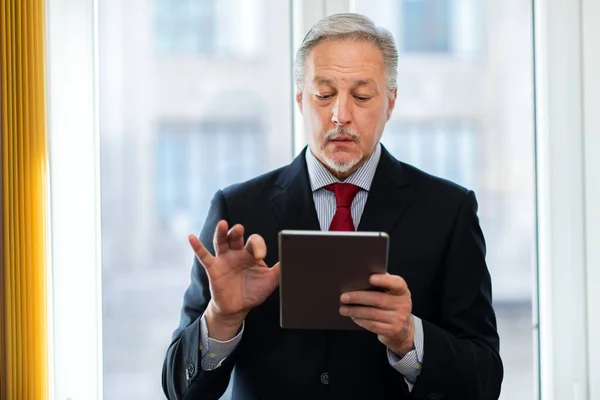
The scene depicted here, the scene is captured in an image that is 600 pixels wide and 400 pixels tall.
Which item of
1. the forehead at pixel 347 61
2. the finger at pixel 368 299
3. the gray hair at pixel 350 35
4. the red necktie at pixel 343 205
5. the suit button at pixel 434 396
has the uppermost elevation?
the gray hair at pixel 350 35

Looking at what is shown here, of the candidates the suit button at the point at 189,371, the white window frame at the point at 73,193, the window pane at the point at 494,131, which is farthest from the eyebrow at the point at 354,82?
the white window frame at the point at 73,193

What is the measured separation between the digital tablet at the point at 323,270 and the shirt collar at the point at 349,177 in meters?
0.40

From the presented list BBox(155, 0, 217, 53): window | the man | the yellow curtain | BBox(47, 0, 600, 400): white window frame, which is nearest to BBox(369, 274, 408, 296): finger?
the man

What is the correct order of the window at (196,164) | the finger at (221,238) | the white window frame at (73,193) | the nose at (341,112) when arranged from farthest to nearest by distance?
the window at (196,164)
the white window frame at (73,193)
the nose at (341,112)
the finger at (221,238)

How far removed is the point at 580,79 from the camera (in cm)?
251

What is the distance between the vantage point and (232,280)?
140 centimetres

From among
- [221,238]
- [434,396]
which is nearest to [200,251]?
[221,238]

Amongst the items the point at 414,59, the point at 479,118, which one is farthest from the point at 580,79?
the point at 414,59

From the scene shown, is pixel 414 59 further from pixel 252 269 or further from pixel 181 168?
pixel 252 269

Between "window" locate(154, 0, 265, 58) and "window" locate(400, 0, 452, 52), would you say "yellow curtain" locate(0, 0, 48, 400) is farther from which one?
"window" locate(400, 0, 452, 52)

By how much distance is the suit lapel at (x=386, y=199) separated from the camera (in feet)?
5.20

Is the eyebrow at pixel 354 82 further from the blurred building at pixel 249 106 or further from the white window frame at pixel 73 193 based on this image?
the white window frame at pixel 73 193

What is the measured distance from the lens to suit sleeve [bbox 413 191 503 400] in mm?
1433

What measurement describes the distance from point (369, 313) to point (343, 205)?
1.20 feet
